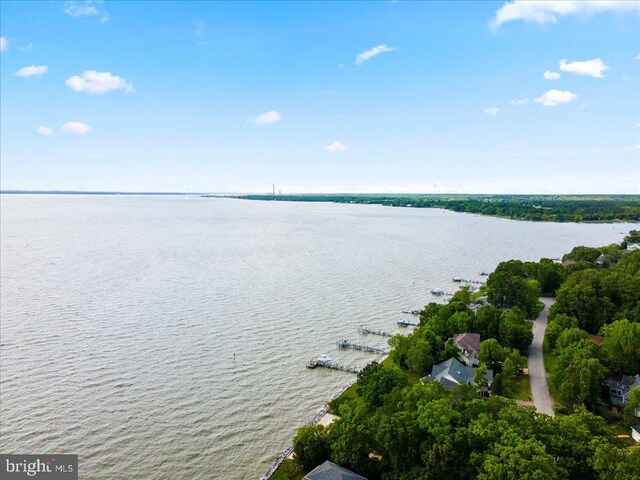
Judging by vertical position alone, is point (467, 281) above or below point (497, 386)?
above

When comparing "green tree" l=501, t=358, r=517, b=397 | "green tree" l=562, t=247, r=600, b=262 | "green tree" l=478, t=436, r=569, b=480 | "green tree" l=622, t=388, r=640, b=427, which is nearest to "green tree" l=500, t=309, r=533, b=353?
"green tree" l=501, t=358, r=517, b=397

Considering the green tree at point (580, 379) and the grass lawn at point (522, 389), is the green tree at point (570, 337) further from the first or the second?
the grass lawn at point (522, 389)

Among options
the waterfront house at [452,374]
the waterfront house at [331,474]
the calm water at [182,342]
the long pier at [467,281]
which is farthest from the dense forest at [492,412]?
the long pier at [467,281]

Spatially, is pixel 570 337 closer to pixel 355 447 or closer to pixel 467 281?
pixel 355 447

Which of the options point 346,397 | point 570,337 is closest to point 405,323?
Answer: point 570,337

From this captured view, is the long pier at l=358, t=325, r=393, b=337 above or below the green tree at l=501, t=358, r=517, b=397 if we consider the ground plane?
below

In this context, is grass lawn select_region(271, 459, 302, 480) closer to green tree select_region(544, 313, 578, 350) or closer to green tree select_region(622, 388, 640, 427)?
green tree select_region(622, 388, 640, 427)
